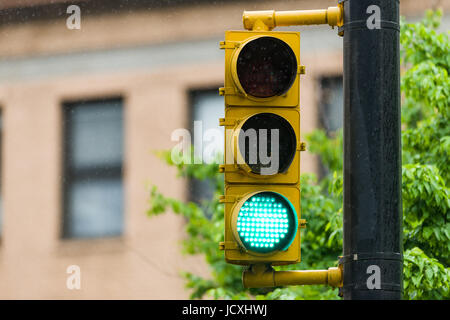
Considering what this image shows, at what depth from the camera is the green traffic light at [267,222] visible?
214 inches

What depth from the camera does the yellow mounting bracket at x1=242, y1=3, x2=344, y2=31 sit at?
586 centimetres

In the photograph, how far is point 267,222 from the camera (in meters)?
5.45

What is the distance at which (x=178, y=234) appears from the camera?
2056 cm

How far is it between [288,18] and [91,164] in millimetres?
16373

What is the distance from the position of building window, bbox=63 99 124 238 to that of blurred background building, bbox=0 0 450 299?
0.02 m

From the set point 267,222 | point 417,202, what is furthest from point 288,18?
point 417,202

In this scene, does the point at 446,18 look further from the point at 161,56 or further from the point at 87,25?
the point at 87,25

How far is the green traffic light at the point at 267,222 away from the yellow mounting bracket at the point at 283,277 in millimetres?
175

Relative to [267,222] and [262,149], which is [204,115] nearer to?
[262,149]

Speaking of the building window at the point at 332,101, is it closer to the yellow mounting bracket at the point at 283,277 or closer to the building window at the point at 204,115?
the building window at the point at 204,115

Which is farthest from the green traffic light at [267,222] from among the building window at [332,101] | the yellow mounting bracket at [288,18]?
the building window at [332,101]

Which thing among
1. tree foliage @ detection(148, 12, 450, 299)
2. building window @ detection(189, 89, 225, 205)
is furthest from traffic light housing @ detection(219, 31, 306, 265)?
building window @ detection(189, 89, 225, 205)

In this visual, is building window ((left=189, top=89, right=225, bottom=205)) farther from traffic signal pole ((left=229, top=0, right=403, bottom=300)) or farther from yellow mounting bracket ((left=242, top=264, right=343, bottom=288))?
yellow mounting bracket ((left=242, top=264, right=343, bottom=288))

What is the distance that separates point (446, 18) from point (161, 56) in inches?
224
